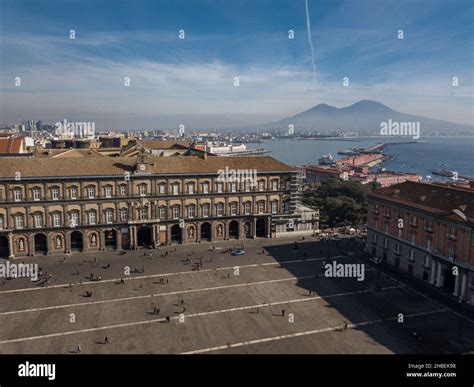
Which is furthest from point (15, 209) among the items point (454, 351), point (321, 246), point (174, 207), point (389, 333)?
point (454, 351)

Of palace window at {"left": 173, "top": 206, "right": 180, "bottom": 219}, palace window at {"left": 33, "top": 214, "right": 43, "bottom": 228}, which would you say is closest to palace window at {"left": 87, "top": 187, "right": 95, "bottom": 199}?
palace window at {"left": 33, "top": 214, "right": 43, "bottom": 228}

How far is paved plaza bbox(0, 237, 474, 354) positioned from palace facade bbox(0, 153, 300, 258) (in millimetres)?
4248

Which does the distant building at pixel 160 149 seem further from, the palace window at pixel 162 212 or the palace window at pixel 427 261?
the palace window at pixel 427 261

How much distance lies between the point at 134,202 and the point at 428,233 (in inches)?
1534

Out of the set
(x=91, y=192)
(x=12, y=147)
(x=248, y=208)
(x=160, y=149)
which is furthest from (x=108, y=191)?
(x=160, y=149)

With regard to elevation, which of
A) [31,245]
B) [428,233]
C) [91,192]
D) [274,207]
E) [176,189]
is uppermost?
[91,192]

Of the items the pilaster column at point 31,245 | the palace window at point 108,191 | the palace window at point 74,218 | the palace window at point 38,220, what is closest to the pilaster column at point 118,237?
the palace window at point 108,191

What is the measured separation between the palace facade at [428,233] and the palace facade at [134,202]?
55.1ft

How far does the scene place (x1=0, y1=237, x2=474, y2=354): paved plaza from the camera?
3347cm

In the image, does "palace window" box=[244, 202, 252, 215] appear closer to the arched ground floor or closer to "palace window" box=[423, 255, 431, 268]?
the arched ground floor

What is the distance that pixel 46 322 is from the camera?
36938mm

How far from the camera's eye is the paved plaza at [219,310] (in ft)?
110

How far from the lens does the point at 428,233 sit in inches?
1858

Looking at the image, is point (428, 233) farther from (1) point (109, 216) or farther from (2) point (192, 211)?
(1) point (109, 216)
